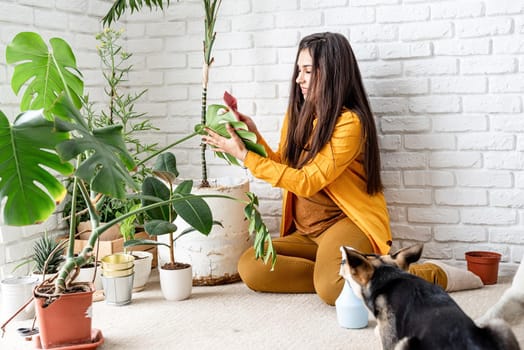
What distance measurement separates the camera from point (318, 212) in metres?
2.89

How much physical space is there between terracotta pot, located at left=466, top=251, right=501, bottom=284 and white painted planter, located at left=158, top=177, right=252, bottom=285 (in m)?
1.02

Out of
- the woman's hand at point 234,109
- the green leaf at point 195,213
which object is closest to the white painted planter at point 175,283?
the green leaf at point 195,213

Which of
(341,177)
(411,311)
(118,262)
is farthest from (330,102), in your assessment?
(411,311)

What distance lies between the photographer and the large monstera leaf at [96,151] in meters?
1.62

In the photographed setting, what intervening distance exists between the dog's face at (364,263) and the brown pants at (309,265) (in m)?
0.76

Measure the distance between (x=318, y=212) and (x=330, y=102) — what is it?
48 cm

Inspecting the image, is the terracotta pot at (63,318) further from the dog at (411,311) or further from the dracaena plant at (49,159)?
the dog at (411,311)

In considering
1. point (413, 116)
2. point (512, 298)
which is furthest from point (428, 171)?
point (512, 298)

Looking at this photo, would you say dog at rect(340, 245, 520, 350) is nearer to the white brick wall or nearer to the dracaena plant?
the dracaena plant

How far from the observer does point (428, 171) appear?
10.1ft

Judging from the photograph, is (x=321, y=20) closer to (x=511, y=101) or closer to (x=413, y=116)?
(x=413, y=116)

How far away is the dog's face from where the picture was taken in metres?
1.77

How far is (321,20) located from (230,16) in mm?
462

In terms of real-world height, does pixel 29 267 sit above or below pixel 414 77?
below
